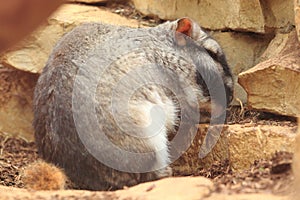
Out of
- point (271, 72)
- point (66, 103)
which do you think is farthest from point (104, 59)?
point (271, 72)

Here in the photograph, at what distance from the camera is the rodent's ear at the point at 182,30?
679 cm

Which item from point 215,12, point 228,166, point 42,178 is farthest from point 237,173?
point 215,12

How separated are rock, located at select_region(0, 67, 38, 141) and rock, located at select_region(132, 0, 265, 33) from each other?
1587mm

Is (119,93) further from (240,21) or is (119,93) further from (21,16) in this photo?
(21,16)

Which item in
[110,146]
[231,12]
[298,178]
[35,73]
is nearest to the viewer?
[298,178]

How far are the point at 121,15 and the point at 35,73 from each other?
1.15 m

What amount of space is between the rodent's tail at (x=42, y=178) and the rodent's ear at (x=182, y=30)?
2.05 m

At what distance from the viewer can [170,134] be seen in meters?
6.36

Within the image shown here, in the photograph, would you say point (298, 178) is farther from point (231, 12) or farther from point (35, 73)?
point (35, 73)

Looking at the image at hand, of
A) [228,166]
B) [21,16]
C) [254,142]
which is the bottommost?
[228,166]

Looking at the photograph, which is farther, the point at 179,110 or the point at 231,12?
→ the point at 231,12

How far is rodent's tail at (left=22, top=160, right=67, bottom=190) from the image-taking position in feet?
16.8

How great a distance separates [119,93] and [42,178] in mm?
1072

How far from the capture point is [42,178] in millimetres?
5168
